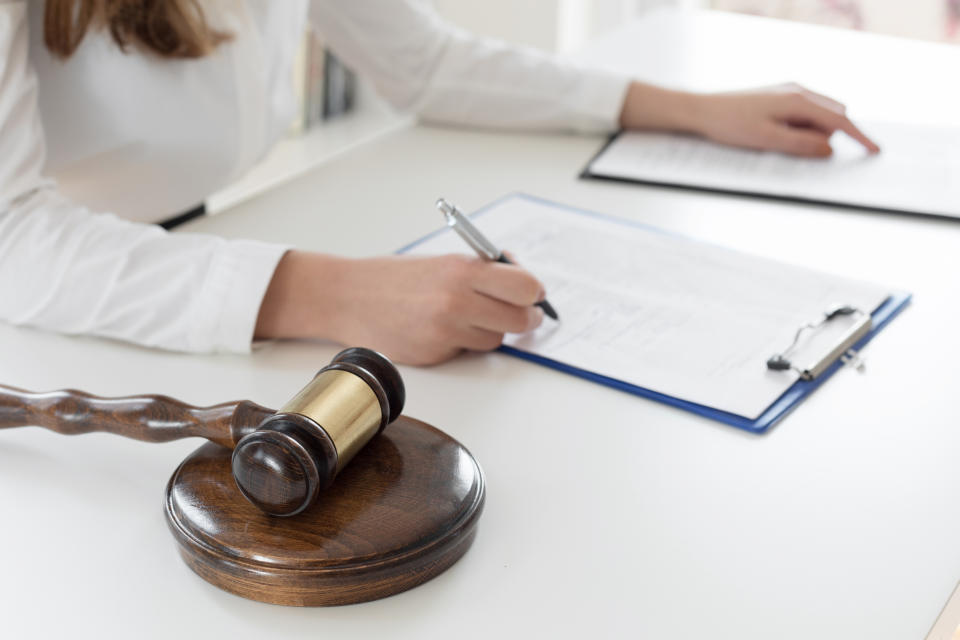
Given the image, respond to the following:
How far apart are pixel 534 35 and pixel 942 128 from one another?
6.08 ft

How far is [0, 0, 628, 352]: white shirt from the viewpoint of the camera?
0.87 metres

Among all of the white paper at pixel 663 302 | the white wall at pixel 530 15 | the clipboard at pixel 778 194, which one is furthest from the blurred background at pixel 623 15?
the white paper at pixel 663 302

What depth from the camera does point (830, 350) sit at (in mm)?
838

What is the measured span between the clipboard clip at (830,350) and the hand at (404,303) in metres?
0.20

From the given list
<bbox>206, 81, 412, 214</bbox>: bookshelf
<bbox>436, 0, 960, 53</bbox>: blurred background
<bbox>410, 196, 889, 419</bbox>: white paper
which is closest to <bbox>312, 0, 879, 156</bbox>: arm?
<bbox>410, 196, 889, 419</bbox>: white paper

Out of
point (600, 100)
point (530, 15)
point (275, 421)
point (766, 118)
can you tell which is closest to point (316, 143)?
point (530, 15)

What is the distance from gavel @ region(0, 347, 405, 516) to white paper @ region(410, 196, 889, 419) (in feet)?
0.81

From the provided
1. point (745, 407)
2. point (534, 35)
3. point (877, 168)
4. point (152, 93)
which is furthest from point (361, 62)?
point (534, 35)

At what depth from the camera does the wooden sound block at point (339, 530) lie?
569 mm

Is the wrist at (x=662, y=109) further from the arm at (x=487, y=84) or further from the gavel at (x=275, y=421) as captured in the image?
the gavel at (x=275, y=421)

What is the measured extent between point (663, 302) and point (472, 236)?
20 centimetres

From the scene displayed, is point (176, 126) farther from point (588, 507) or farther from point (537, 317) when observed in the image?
point (588, 507)

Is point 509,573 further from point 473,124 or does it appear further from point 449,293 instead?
point 473,124

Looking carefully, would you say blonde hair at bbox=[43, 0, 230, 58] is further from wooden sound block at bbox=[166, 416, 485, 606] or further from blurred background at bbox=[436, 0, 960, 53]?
blurred background at bbox=[436, 0, 960, 53]
